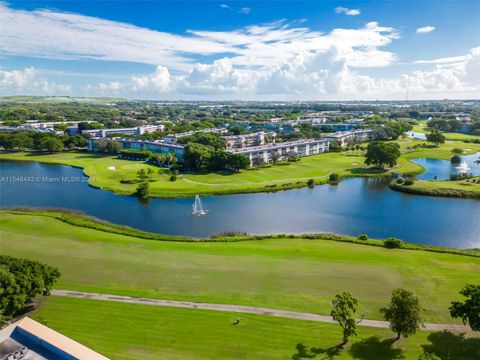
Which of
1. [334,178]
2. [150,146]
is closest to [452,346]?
[334,178]

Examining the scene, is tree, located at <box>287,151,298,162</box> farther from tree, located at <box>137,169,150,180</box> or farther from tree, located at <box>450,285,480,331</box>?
tree, located at <box>450,285,480,331</box>

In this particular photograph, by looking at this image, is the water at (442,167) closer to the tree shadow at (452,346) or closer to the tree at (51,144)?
the tree shadow at (452,346)

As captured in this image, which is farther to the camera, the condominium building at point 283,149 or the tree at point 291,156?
the tree at point 291,156

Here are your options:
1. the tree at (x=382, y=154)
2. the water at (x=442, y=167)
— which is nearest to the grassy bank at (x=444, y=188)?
the water at (x=442, y=167)

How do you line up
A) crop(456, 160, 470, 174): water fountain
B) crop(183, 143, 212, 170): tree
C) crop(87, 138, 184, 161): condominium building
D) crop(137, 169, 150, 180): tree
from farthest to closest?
crop(87, 138, 184, 161): condominium building < crop(456, 160, 470, 174): water fountain < crop(183, 143, 212, 170): tree < crop(137, 169, 150, 180): tree

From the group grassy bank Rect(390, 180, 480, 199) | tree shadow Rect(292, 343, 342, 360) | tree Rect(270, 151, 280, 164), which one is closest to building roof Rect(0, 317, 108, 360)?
tree shadow Rect(292, 343, 342, 360)

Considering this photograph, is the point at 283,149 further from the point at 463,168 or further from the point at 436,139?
the point at 436,139
